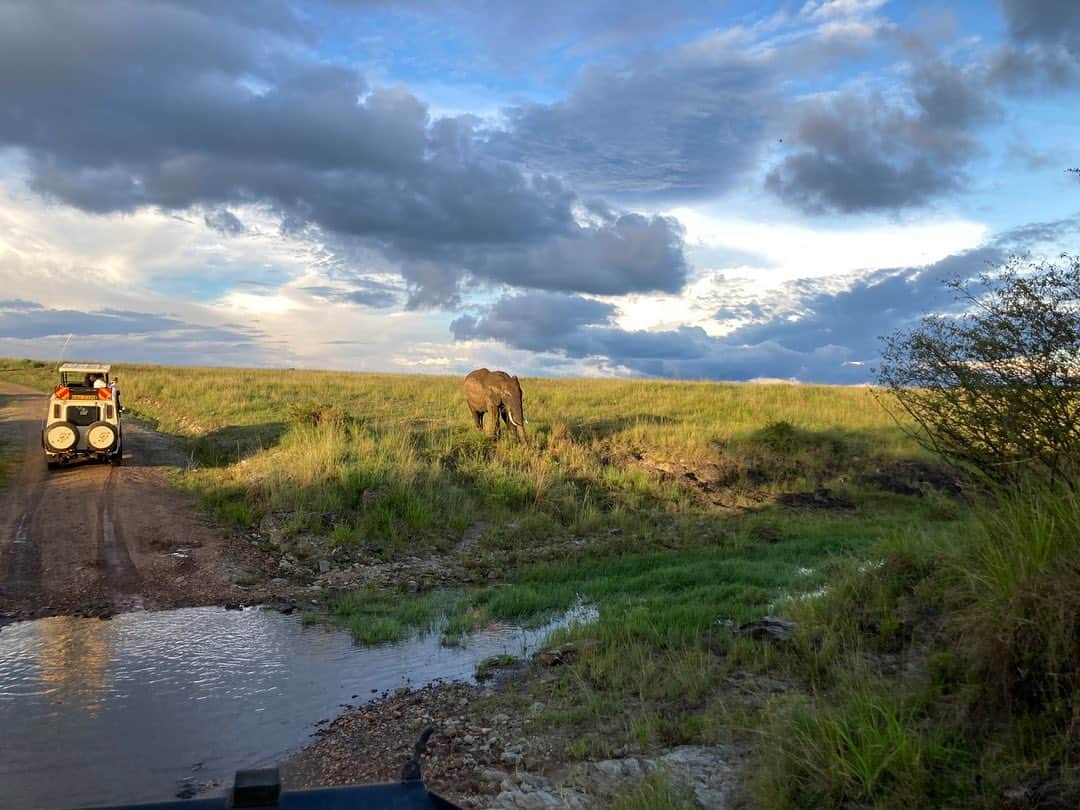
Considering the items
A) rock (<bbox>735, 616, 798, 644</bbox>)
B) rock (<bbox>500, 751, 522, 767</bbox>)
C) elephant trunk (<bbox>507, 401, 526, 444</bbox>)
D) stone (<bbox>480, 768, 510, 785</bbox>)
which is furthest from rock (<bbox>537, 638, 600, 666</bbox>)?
elephant trunk (<bbox>507, 401, 526, 444</bbox>)

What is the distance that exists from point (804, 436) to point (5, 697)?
59.9 ft

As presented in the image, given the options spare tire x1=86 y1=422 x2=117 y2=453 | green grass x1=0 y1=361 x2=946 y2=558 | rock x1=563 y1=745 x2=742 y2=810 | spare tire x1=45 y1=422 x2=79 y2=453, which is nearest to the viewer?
rock x1=563 y1=745 x2=742 y2=810

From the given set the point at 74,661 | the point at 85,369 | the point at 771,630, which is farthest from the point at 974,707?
the point at 85,369

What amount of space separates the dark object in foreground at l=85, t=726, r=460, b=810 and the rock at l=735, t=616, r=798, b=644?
4.82 meters

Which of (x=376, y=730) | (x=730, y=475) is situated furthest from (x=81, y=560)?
(x=730, y=475)

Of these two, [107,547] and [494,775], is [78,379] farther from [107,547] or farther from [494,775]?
[494,775]

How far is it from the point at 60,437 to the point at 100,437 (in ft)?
2.16

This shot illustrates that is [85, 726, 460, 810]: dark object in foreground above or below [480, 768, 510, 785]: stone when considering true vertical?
above

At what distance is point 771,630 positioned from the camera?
7.07 m

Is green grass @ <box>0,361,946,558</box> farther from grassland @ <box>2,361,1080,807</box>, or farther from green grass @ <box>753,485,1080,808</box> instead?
green grass @ <box>753,485,1080,808</box>

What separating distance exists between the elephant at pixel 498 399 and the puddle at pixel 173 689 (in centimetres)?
1027

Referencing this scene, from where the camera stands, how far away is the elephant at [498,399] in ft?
64.7

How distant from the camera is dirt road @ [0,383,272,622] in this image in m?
10.2

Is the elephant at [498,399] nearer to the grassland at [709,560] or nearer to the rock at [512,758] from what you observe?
the grassland at [709,560]
